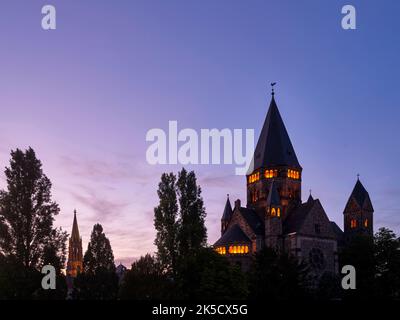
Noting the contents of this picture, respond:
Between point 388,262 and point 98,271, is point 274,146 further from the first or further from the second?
point 98,271

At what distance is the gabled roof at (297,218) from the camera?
320ft

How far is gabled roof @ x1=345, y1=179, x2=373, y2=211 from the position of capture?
433 ft

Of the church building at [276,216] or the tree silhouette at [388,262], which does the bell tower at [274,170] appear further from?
the tree silhouette at [388,262]

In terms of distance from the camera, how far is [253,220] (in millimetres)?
103312

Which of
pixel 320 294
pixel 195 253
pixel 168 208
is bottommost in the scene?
pixel 320 294

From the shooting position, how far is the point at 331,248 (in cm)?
Result: 10019

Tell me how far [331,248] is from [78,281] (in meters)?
45.0

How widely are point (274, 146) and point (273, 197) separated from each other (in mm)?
12475

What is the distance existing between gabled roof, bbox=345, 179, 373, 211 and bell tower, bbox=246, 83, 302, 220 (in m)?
30.3

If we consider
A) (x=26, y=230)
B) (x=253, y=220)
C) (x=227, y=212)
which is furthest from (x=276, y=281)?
(x=227, y=212)

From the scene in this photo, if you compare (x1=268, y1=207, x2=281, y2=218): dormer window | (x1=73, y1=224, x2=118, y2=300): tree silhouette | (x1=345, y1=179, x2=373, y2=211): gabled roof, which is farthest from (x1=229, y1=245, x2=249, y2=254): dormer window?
(x1=345, y1=179, x2=373, y2=211): gabled roof

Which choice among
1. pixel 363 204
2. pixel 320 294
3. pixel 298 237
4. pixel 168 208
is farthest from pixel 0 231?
pixel 363 204

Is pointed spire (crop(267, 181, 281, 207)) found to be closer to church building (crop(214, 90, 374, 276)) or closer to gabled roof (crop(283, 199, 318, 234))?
church building (crop(214, 90, 374, 276))
